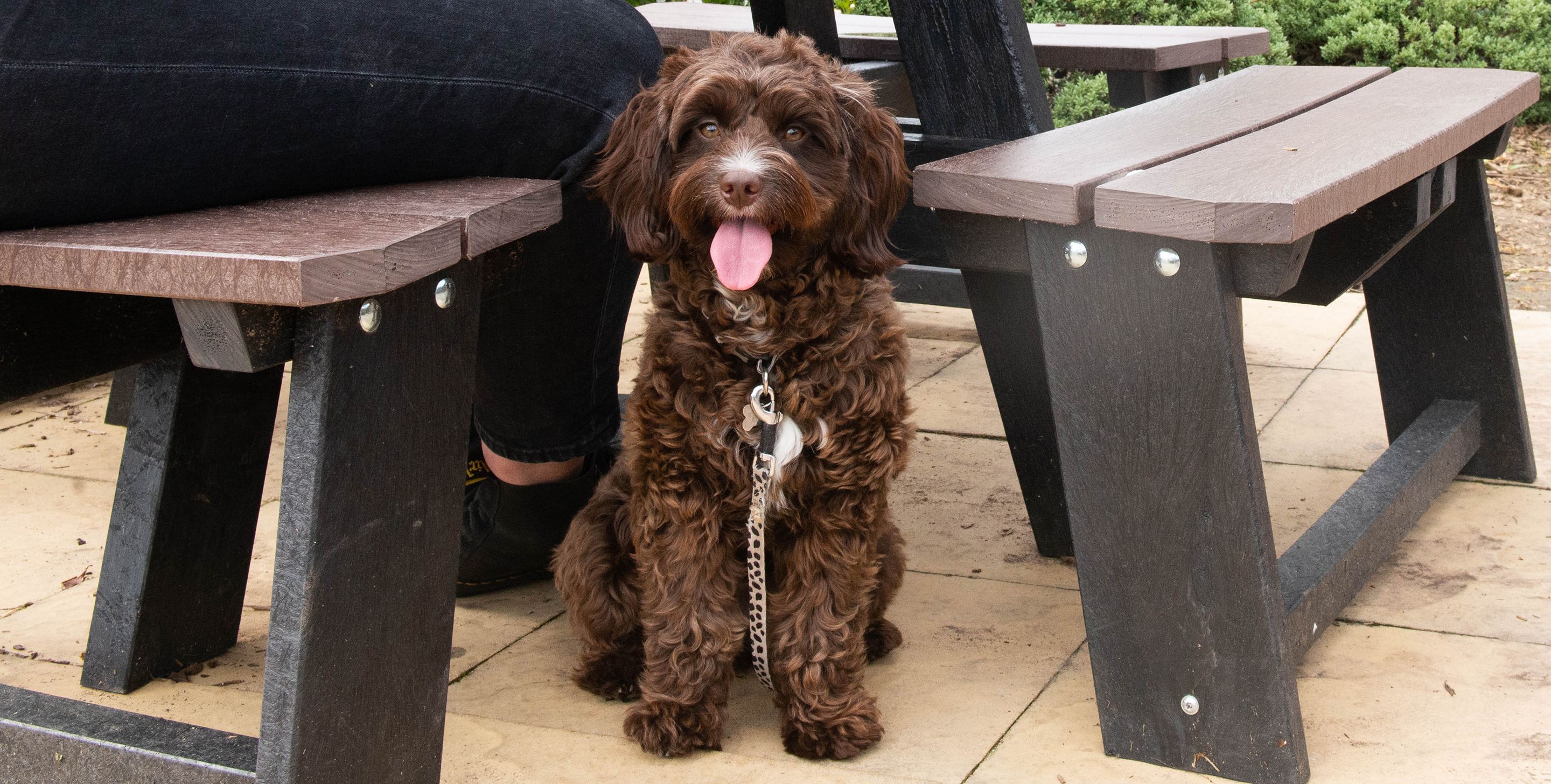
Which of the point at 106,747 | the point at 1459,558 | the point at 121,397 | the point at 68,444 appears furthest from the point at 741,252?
the point at 68,444

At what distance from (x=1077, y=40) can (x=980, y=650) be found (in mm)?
2383

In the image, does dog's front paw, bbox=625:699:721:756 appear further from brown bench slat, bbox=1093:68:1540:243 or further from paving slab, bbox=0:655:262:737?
brown bench slat, bbox=1093:68:1540:243

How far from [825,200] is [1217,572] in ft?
2.75

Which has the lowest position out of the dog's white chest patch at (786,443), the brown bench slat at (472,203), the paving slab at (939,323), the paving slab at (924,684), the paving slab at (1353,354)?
the paving slab at (1353,354)

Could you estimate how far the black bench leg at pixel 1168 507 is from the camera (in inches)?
83.1

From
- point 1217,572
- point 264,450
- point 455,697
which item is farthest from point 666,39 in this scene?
point 1217,572

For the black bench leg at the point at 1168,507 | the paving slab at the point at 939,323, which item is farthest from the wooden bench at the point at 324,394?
the paving slab at the point at 939,323

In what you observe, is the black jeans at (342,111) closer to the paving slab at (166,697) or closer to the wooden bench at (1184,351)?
the wooden bench at (1184,351)

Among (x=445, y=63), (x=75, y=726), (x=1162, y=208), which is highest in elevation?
(x=445, y=63)

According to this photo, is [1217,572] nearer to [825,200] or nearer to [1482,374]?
[825,200]

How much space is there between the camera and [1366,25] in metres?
8.42

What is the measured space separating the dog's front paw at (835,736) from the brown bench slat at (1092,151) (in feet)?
2.83

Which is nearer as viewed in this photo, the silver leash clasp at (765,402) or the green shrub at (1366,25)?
the silver leash clasp at (765,402)

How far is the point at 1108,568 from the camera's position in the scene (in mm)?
2266
